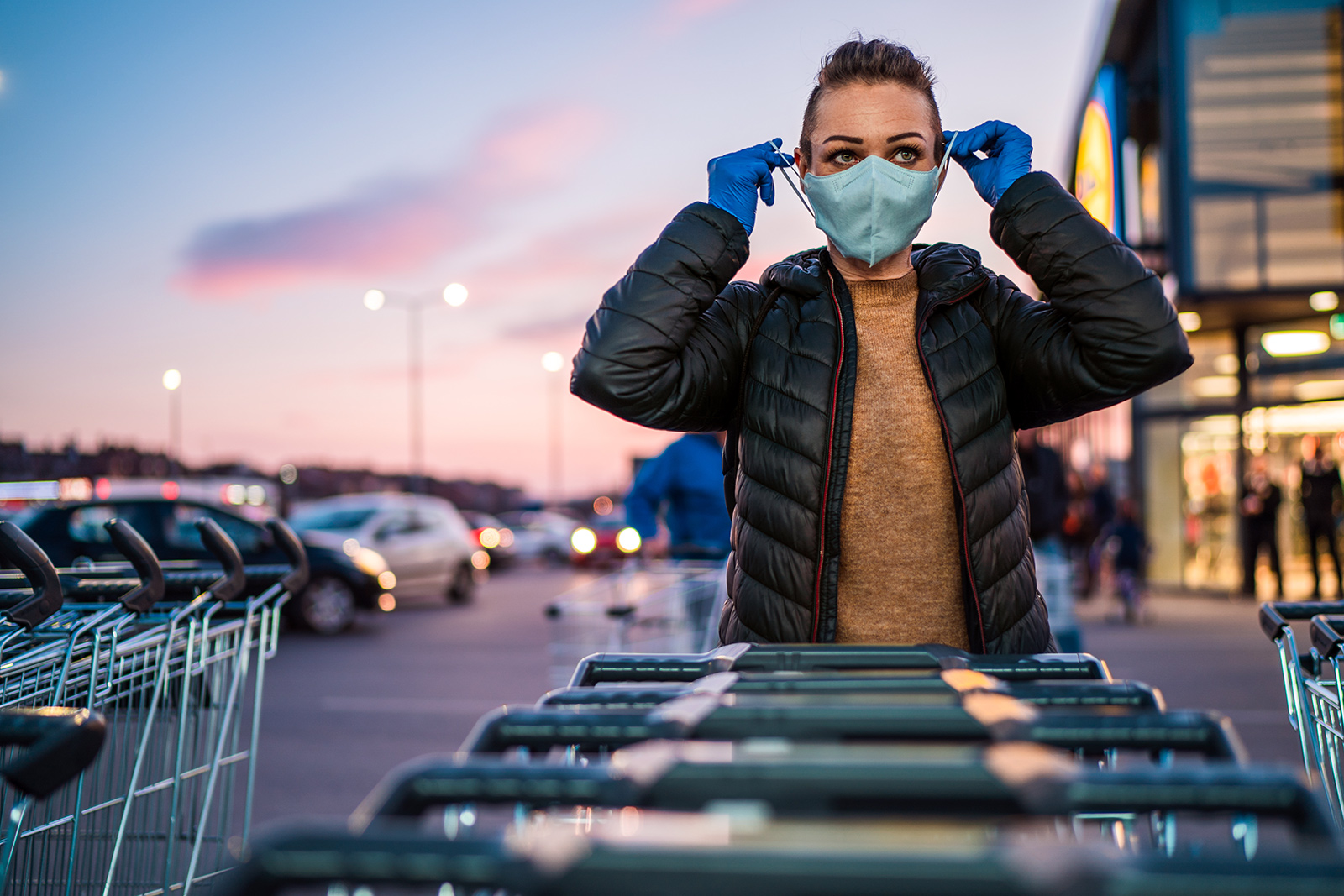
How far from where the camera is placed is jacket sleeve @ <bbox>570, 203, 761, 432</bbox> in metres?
2.04

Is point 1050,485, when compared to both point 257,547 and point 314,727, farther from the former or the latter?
point 257,547

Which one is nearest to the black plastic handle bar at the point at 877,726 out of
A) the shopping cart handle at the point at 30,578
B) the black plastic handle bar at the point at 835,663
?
the black plastic handle bar at the point at 835,663

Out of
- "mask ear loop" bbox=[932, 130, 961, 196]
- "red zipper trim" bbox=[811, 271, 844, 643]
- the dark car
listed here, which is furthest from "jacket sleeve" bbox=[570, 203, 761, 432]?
the dark car

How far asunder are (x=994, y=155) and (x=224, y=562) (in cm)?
215

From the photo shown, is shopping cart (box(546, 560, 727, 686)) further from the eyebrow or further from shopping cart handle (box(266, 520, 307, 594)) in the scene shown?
the eyebrow

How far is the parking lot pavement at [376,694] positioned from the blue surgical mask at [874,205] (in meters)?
3.83

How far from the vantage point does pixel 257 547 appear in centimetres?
1127

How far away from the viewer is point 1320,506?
43.3 ft

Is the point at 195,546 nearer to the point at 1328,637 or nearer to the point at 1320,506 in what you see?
the point at 1328,637

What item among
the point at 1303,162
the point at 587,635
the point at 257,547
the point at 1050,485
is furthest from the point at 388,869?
the point at 1303,162

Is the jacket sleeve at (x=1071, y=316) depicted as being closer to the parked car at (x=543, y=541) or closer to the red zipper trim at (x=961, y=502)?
the red zipper trim at (x=961, y=502)

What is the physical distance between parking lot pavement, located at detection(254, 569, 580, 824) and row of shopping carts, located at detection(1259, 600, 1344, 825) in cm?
405

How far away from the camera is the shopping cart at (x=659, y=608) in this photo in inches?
178

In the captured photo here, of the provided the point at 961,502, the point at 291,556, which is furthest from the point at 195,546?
the point at 961,502
